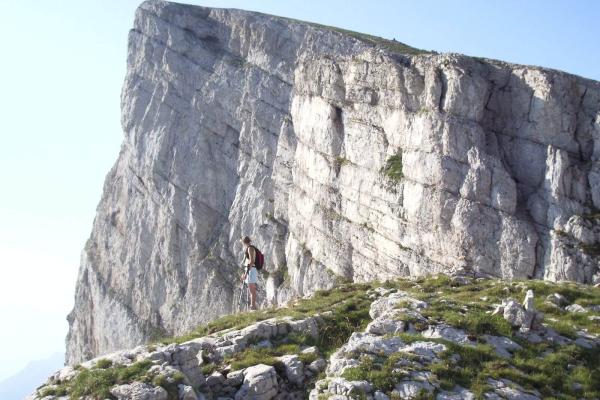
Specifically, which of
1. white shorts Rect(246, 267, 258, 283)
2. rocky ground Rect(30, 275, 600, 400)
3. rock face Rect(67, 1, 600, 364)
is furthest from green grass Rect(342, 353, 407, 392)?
rock face Rect(67, 1, 600, 364)

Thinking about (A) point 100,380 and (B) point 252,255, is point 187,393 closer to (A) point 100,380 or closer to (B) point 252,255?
(A) point 100,380

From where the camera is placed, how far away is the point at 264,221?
228ft

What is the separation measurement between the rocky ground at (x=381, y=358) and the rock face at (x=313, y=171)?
761 inches

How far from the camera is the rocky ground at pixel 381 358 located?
52.7ft

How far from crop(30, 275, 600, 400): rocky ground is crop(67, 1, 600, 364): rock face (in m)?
19.3

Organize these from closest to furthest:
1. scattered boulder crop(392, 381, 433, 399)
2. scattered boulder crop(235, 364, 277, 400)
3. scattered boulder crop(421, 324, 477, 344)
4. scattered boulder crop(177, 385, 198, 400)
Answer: scattered boulder crop(392, 381, 433, 399), scattered boulder crop(177, 385, 198, 400), scattered boulder crop(235, 364, 277, 400), scattered boulder crop(421, 324, 477, 344)

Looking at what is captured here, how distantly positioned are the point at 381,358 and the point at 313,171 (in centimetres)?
4169

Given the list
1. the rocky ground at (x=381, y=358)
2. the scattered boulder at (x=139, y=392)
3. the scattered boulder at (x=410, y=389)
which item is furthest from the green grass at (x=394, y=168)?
the scattered boulder at (x=139, y=392)

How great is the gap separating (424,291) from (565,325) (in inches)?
259

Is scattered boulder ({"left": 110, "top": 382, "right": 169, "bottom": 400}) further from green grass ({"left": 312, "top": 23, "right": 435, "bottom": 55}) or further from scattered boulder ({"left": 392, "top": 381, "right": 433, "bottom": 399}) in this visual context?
green grass ({"left": 312, "top": 23, "right": 435, "bottom": 55})

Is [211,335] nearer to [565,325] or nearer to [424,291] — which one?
[424,291]

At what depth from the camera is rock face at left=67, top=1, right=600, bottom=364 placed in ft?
132

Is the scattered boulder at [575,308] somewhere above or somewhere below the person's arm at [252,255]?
below

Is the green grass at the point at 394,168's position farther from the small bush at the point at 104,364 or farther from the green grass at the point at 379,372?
the small bush at the point at 104,364
